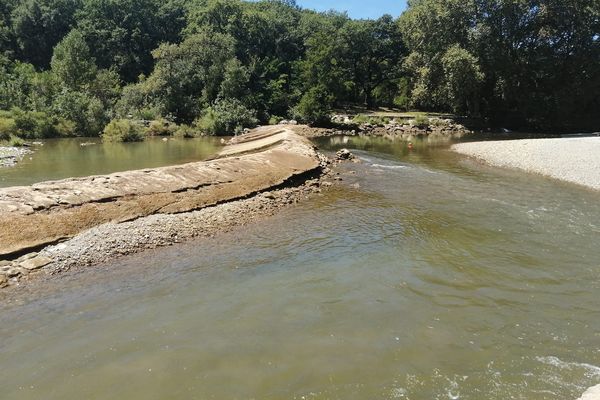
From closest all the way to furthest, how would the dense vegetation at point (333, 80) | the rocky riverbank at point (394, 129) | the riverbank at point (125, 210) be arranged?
the riverbank at point (125, 210), the dense vegetation at point (333, 80), the rocky riverbank at point (394, 129)

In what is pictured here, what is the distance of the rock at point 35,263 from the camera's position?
33.4ft

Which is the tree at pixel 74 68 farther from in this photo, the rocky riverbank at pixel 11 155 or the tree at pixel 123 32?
the rocky riverbank at pixel 11 155

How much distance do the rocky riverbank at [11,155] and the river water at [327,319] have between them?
19753 millimetres

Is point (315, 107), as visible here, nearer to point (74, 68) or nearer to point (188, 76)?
point (188, 76)

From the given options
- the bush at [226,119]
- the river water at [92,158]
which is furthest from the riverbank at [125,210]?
the bush at [226,119]

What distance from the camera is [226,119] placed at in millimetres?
49281

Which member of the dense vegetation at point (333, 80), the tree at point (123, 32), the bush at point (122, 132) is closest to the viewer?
the bush at point (122, 132)

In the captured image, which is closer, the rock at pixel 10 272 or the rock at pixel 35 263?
the rock at pixel 10 272

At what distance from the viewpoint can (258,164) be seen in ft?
65.4

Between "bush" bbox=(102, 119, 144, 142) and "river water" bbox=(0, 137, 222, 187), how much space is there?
1.18 meters

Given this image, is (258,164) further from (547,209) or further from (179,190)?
(547,209)

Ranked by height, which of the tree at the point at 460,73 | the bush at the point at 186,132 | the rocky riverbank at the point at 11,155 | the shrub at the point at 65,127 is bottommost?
the rocky riverbank at the point at 11,155

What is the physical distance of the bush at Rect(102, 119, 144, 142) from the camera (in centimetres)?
4059

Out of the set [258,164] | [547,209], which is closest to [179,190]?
[258,164]
